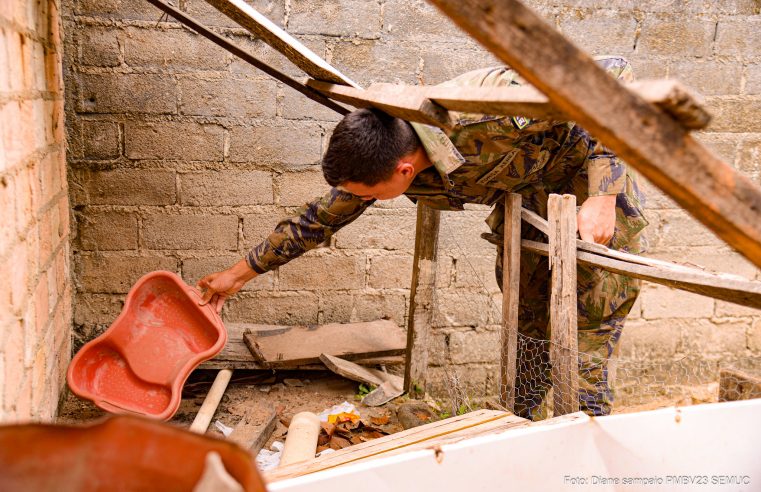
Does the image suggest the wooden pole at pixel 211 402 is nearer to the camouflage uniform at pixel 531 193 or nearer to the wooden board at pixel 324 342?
the wooden board at pixel 324 342

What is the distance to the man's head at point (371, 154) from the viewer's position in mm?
2395

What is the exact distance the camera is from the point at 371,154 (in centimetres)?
242

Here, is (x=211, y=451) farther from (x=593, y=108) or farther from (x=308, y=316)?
(x=308, y=316)

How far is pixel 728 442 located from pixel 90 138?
316 centimetres

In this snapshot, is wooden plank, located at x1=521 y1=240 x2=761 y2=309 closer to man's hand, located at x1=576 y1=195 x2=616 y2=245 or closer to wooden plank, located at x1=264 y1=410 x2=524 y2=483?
man's hand, located at x1=576 y1=195 x2=616 y2=245

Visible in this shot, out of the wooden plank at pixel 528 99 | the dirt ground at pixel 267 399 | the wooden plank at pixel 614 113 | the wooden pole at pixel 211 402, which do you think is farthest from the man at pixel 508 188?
the wooden plank at pixel 614 113

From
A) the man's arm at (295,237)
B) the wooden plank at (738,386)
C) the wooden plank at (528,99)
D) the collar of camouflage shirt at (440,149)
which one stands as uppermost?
the wooden plank at (528,99)

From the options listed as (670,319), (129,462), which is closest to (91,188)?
(129,462)

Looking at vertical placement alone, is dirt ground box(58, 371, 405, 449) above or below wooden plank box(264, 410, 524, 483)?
below

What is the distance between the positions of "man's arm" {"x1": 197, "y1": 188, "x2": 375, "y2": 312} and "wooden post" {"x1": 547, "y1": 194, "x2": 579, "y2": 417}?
85cm

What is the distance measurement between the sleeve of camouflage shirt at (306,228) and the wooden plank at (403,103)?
0.52 metres

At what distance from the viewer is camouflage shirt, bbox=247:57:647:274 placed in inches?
101

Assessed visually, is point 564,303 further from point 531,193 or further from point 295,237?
point 295,237

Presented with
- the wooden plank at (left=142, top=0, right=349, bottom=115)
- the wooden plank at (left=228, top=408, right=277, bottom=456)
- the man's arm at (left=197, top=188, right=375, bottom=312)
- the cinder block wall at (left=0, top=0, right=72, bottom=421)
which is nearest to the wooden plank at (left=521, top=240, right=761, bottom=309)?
the man's arm at (left=197, top=188, right=375, bottom=312)
